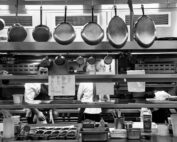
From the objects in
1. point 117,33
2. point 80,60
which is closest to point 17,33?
point 117,33

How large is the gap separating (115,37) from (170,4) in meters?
1.81

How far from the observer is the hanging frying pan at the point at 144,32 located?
227 centimetres

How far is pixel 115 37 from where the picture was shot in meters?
2.34

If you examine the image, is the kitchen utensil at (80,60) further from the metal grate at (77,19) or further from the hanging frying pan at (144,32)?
the hanging frying pan at (144,32)

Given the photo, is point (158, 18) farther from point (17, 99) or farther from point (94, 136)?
point (17, 99)

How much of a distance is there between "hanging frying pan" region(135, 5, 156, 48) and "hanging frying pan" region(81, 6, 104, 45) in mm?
287

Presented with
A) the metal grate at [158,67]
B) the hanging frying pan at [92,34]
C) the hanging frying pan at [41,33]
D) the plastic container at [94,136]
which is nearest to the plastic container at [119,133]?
the plastic container at [94,136]

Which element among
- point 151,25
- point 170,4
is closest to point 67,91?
point 151,25

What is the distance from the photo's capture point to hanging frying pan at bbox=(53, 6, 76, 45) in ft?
7.63

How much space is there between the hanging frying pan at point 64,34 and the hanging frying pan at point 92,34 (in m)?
0.09

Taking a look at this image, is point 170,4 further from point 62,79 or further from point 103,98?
point 62,79

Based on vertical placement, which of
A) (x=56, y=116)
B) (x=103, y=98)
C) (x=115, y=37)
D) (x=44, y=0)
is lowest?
(x=56, y=116)

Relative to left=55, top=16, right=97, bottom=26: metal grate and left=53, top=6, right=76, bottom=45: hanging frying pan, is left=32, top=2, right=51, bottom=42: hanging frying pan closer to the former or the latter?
left=53, top=6, right=76, bottom=45: hanging frying pan

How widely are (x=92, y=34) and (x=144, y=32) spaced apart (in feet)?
1.36
